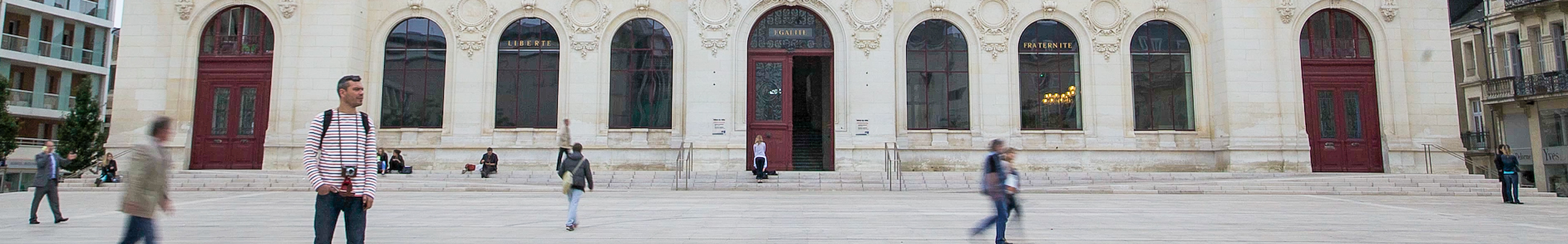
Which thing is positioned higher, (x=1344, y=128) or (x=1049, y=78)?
(x=1049, y=78)

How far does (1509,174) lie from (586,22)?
70.4ft

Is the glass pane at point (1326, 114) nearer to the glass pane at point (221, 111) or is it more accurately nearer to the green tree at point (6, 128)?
the glass pane at point (221, 111)

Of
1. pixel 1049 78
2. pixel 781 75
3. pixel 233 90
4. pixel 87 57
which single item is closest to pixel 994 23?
pixel 1049 78

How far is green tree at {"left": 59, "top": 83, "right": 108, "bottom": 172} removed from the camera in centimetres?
3269

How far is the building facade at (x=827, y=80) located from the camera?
25.3 metres

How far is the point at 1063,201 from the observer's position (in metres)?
16.9

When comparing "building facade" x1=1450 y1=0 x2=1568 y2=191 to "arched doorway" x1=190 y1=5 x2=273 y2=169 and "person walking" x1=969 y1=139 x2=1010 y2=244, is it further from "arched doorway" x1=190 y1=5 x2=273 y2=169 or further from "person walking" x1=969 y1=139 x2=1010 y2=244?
"arched doorway" x1=190 y1=5 x2=273 y2=169

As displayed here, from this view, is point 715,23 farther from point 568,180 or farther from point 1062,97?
point 568,180

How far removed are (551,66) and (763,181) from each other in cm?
802

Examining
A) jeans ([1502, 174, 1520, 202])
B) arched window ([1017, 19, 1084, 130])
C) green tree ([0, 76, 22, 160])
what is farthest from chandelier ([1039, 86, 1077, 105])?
green tree ([0, 76, 22, 160])

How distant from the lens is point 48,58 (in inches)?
1500

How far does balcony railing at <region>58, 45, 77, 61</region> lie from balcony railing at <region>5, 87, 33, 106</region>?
203 centimetres

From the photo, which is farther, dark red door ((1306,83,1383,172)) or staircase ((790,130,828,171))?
staircase ((790,130,828,171))

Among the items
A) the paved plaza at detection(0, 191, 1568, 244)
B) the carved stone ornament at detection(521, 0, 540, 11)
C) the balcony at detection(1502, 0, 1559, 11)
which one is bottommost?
the paved plaza at detection(0, 191, 1568, 244)
